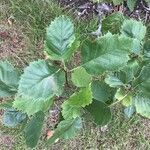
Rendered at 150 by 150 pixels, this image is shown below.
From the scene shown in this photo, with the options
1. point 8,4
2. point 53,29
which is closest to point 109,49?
point 53,29

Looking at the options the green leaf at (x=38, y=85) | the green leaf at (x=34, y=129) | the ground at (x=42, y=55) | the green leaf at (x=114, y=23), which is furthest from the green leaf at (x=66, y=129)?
the ground at (x=42, y=55)

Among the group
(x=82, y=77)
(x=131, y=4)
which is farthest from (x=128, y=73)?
(x=131, y=4)

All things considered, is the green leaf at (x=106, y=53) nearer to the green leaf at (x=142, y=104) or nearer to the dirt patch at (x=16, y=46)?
the green leaf at (x=142, y=104)

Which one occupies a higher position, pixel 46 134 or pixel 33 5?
pixel 33 5

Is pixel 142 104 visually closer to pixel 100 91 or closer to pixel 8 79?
pixel 100 91

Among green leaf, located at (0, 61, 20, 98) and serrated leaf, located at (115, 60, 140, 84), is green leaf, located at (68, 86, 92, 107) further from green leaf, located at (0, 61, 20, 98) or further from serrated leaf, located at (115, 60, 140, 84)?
green leaf, located at (0, 61, 20, 98)

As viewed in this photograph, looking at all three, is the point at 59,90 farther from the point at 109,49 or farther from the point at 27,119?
the point at 27,119

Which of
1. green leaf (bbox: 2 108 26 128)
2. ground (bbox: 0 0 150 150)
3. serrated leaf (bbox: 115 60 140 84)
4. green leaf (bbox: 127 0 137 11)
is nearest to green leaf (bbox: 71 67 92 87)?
serrated leaf (bbox: 115 60 140 84)
